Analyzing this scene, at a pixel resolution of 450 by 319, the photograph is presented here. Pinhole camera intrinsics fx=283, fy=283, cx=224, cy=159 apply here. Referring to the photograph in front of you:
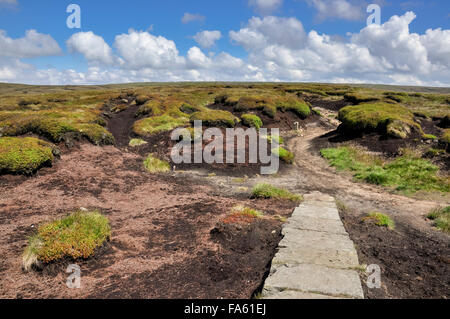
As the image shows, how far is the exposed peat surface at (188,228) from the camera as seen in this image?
6.04 metres

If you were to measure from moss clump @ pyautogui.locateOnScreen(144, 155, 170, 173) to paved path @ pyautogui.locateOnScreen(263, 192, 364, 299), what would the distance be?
34.3 feet

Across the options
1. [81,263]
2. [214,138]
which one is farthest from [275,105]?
[81,263]

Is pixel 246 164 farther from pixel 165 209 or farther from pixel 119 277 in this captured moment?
pixel 119 277

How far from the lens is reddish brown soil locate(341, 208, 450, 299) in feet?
19.6

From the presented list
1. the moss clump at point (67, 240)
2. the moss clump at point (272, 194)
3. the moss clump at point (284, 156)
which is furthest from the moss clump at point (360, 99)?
the moss clump at point (67, 240)

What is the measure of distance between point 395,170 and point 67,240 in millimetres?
17169

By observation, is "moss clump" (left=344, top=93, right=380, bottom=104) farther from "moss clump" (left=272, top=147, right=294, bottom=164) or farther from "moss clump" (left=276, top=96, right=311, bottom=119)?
"moss clump" (left=272, top=147, right=294, bottom=164)

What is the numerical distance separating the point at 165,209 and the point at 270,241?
4.74 m

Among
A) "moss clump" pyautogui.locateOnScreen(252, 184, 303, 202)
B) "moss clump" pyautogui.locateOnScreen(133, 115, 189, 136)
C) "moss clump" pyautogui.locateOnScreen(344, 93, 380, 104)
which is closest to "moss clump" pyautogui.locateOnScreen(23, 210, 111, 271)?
"moss clump" pyautogui.locateOnScreen(252, 184, 303, 202)

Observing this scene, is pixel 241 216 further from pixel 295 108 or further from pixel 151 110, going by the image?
pixel 295 108

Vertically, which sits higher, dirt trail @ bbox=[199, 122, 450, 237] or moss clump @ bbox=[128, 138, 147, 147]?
moss clump @ bbox=[128, 138, 147, 147]

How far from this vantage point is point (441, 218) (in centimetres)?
1013

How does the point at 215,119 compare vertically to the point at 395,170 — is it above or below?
above

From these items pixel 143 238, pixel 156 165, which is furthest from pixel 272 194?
pixel 156 165
